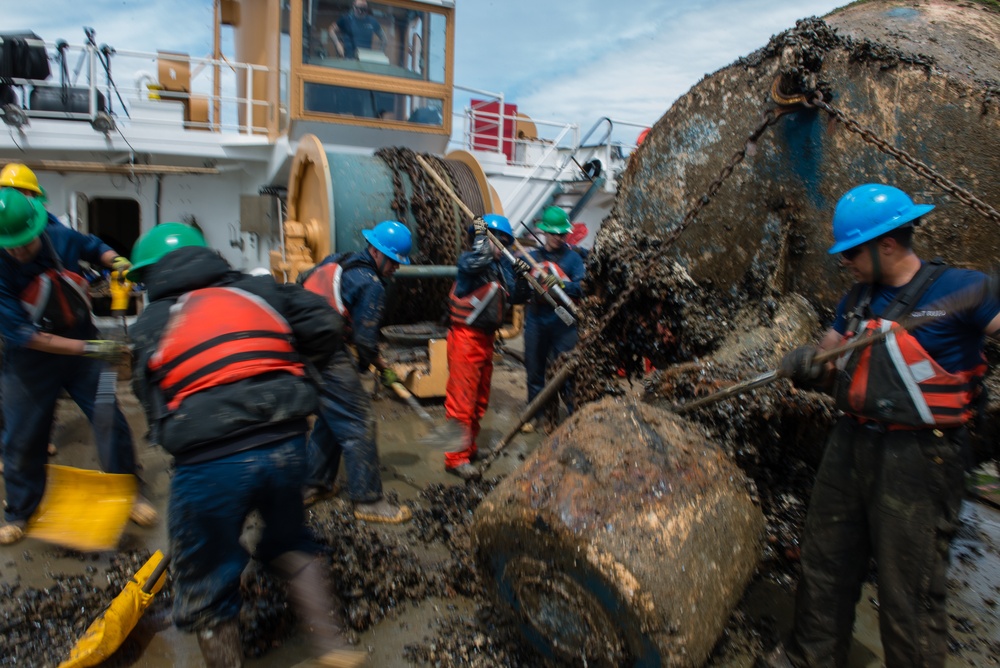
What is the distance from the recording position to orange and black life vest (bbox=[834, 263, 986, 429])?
2043mm

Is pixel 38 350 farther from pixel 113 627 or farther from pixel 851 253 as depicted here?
pixel 851 253

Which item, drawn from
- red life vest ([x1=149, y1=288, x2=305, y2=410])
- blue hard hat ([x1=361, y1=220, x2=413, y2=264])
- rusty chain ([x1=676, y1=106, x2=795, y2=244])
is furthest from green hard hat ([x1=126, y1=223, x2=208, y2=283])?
rusty chain ([x1=676, y1=106, x2=795, y2=244])

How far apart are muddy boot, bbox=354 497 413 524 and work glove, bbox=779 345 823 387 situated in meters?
2.30

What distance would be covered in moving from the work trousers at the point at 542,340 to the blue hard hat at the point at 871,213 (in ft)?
9.06

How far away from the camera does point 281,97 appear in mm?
7422

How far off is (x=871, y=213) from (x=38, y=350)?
3.84 metres

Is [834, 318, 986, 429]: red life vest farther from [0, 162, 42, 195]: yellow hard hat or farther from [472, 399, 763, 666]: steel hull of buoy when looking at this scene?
[0, 162, 42, 195]: yellow hard hat

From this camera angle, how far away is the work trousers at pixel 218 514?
2.14m

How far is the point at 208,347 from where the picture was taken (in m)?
2.15

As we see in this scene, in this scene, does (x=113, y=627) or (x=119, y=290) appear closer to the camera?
(x=113, y=627)

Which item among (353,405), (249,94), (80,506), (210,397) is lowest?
(80,506)

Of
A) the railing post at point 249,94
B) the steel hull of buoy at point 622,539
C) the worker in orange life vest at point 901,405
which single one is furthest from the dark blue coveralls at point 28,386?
the railing post at point 249,94

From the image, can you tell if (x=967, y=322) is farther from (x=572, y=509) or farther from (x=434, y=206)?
(x=434, y=206)

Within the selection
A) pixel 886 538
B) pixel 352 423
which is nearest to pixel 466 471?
pixel 352 423
